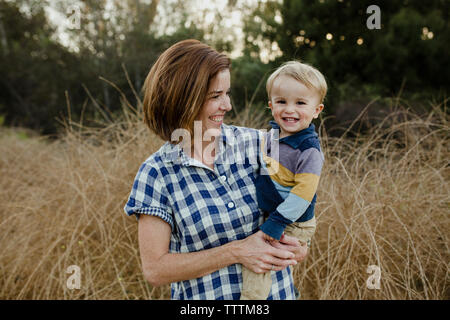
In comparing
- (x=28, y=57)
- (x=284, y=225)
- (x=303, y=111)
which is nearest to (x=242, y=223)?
(x=284, y=225)

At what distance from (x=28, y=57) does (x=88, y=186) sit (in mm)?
8889

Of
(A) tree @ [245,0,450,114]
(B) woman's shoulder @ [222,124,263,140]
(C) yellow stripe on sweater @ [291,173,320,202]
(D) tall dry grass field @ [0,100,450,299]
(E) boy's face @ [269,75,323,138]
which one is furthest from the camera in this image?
(A) tree @ [245,0,450,114]

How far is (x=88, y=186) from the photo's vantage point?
269cm

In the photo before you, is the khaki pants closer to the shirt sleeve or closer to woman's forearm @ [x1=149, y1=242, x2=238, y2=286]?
woman's forearm @ [x1=149, y1=242, x2=238, y2=286]

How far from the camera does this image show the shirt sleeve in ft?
4.10

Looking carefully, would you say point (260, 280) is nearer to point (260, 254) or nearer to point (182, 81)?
point (260, 254)

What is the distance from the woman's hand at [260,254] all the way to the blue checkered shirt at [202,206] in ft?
0.23

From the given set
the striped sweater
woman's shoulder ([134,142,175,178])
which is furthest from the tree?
woman's shoulder ([134,142,175,178])

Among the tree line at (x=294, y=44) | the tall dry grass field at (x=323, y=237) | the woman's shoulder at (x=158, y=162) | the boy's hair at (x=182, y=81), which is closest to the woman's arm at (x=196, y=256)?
the woman's shoulder at (x=158, y=162)

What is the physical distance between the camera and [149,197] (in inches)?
49.9

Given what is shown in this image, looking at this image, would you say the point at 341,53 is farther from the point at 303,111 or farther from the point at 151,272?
the point at 151,272

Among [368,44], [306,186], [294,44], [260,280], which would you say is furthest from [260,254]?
[368,44]

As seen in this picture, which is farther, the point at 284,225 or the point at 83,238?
the point at 83,238

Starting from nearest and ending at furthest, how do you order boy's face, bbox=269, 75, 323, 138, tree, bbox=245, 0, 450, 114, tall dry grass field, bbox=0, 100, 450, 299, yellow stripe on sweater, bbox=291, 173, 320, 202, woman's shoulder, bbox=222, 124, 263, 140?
yellow stripe on sweater, bbox=291, 173, 320, 202, boy's face, bbox=269, 75, 323, 138, woman's shoulder, bbox=222, 124, 263, 140, tall dry grass field, bbox=0, 100, 450, 299, tree, bbox=245, 0, 450, 114
